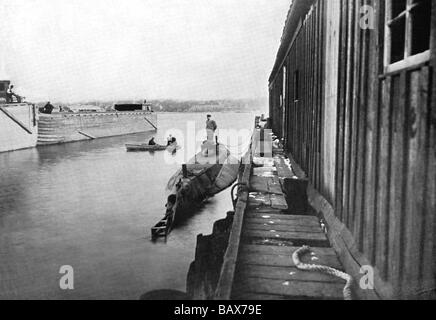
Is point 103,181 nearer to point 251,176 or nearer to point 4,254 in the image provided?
point 4,254

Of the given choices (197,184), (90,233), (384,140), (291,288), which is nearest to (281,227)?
(291,288)

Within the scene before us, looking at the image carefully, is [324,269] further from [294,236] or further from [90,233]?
[90,233]

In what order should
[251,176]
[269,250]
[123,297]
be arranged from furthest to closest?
[251,176], [123,297], [269,250]

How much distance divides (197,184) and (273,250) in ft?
40.1

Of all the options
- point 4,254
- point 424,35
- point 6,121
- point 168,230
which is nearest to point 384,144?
point 424,35

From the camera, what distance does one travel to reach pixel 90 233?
13867 millimetres

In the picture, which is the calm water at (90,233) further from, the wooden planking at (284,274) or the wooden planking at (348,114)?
the wooden planking at (348,114)

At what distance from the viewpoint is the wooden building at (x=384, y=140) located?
268 cm

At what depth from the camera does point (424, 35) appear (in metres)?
3.05

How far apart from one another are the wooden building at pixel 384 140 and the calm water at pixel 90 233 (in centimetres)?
612

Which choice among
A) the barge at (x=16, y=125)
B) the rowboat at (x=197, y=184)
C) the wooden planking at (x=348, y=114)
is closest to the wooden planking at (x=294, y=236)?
the wooden planking at (x=348, y=114)
